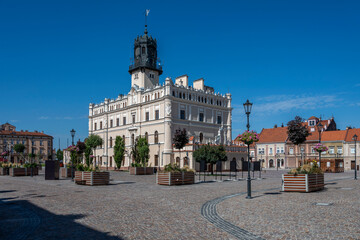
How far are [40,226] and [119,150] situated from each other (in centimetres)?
5229

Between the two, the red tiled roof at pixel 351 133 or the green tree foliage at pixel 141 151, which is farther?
the red tiled roof at pixel 351 133

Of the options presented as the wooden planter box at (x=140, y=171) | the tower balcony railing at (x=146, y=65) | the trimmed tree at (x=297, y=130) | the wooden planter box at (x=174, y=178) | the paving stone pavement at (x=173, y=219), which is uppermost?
the tower balcony railing at (x=146, y=65)

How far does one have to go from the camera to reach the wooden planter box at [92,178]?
73.5 feet

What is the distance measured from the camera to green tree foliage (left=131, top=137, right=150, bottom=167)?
53.8 m

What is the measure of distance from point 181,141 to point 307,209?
105 ft

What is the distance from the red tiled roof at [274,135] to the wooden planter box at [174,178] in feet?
190

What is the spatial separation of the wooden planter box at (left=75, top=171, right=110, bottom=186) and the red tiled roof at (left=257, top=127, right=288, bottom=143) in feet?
202

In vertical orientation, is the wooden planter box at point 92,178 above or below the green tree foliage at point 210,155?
below

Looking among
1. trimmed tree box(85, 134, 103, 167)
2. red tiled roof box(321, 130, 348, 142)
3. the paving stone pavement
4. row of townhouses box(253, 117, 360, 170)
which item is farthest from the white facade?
the paving stone pavement

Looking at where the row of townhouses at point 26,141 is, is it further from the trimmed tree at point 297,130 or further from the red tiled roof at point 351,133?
the trimmed tree at point 297,130

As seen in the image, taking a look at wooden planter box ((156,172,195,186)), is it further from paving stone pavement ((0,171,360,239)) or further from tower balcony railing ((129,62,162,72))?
tower balcony railing ((129,62,162,72))

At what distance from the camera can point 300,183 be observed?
680 inches

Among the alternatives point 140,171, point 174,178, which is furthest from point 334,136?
point 174,178

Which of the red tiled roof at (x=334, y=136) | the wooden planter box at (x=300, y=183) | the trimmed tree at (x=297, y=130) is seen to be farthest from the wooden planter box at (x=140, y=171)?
the red tiled roof at (x=334, y=136)
